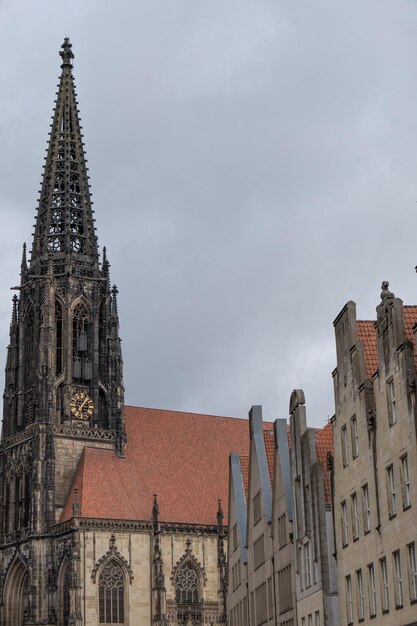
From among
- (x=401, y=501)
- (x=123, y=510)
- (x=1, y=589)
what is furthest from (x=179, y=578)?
(x=401, y=501)

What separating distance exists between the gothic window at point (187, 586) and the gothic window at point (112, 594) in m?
4.51

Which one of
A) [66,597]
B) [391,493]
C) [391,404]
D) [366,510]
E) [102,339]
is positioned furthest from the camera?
[102,339]

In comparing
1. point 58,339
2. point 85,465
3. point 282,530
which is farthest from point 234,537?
point 58,339

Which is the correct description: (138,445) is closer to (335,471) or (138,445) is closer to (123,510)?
(123,510)

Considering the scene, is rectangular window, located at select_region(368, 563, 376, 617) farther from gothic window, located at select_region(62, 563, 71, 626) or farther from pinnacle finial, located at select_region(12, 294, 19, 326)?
pinnacle finial, located at select_region(12, 294, 19, 326)

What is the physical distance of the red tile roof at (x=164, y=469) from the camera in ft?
283

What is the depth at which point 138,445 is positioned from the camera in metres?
92.3

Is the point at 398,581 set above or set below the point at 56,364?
below

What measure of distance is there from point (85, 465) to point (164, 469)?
23.5 ft

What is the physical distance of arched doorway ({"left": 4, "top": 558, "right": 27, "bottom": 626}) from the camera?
8675cm

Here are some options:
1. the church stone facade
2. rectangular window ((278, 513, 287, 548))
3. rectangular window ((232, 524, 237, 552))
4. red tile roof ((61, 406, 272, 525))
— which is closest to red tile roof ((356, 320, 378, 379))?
rectangular window ((278, 513, 287, 548))

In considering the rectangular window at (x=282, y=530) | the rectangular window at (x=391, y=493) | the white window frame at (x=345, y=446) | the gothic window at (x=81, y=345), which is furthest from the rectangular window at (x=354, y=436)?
the gothic window at (x=81, y=345)

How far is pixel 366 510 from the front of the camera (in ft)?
Answer: 113

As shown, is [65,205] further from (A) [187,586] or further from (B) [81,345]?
(A) [187,586]
